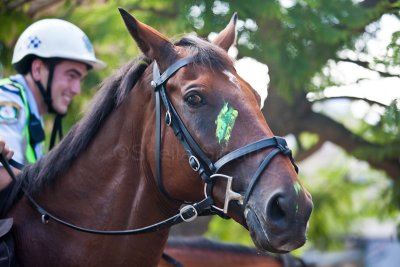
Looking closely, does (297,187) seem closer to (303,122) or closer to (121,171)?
(121,171)

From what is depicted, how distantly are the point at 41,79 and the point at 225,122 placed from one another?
233 centimetres

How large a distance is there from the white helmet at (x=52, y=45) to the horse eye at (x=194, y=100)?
2017 mm

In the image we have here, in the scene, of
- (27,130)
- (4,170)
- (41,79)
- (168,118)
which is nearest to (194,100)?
(168,118)

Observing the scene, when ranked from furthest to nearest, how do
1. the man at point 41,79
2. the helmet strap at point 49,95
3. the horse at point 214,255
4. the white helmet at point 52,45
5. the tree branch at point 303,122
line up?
the tree branch at point 303,122 < the horse at point 214,255 < the white helmet at point 52,45 < the helmet strap at point 49,95 < the man at point 41,79

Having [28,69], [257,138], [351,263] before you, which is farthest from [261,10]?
[351,263]

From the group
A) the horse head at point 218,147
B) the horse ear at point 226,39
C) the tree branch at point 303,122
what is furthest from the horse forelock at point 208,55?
the tree branch at point 303,122

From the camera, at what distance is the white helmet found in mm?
5227

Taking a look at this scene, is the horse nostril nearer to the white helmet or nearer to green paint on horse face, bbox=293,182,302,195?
green paint on horse face, bbox=293,182,302,195

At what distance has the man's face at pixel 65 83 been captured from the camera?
5125mm

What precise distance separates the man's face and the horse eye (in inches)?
74.8

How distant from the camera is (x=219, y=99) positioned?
11.5ft

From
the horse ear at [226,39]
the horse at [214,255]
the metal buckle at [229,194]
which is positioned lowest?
the horse at [214,255]

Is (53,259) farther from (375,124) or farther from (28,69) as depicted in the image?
(375,124)

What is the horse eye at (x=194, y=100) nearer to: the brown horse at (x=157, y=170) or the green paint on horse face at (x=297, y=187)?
the brown horse at (x=157, y=170)
